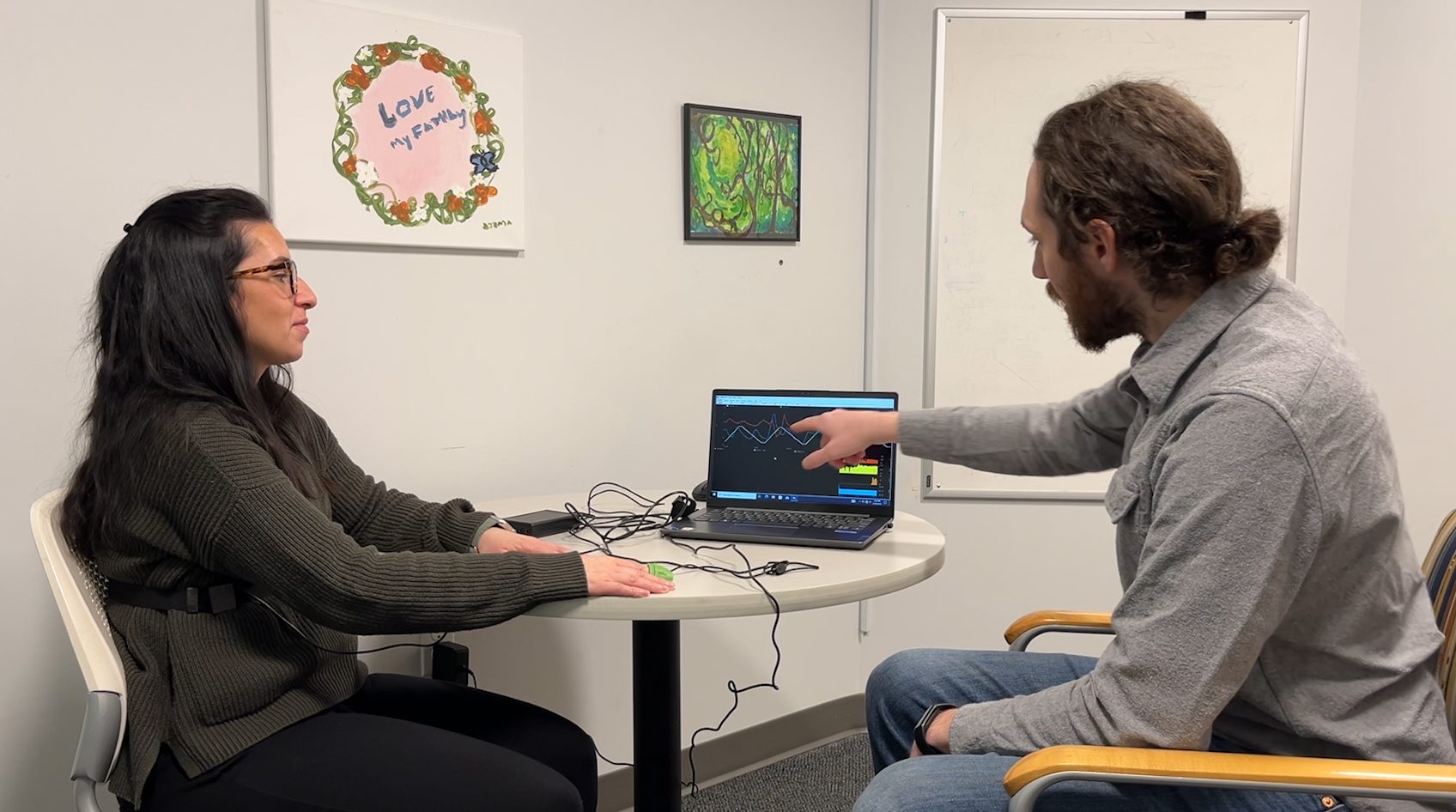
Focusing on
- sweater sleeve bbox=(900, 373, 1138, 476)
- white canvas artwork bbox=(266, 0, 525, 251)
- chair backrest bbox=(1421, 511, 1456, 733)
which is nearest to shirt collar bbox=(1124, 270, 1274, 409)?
sweater sleeve bbox=(900, 373, 1138, 476)

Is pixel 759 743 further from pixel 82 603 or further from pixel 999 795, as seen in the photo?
pixel 82 603

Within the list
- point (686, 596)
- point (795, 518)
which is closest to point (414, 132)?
point (795, 518)

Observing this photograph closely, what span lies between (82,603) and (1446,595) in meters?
1.74

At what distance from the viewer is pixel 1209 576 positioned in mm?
1083

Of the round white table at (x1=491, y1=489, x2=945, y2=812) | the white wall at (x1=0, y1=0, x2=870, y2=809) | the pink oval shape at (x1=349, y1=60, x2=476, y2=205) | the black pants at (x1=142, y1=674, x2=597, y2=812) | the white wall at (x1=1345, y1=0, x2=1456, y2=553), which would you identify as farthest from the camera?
the white wall at (x1=1345, y1=0, x2=1456, y2=553)

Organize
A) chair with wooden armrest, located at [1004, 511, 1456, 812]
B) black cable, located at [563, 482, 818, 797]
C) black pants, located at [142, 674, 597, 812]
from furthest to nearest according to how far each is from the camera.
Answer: black cable, located at [563, 482, 818, 797]
black pants, located at [142, 674, 597, 812]
chair with wooden armrest, located at [1004, 511, 1456, 812]

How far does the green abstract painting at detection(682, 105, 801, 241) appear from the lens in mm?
2551

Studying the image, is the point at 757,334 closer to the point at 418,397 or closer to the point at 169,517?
the point at 418,397

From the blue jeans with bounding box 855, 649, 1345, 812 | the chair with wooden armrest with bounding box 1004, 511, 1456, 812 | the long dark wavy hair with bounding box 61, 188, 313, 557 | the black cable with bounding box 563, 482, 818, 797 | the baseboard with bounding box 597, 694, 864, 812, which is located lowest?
the baseboard with bounding box 597, 694, 864, 812

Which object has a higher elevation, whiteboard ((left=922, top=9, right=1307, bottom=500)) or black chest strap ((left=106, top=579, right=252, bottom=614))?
whiteboard ((left=922, top=9, right=1307, bottom=500))

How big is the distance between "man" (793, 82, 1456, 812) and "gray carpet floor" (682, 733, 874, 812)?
4.34 feet

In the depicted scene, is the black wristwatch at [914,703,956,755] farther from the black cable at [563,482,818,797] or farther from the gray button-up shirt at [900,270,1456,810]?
the black cable at [563,482,818,797]

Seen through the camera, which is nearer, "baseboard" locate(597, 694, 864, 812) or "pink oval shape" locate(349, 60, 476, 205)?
"pink oval shape" locate(349, 60, 476, 205)

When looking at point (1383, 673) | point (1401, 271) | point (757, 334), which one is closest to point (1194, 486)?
point (1383, 673)
